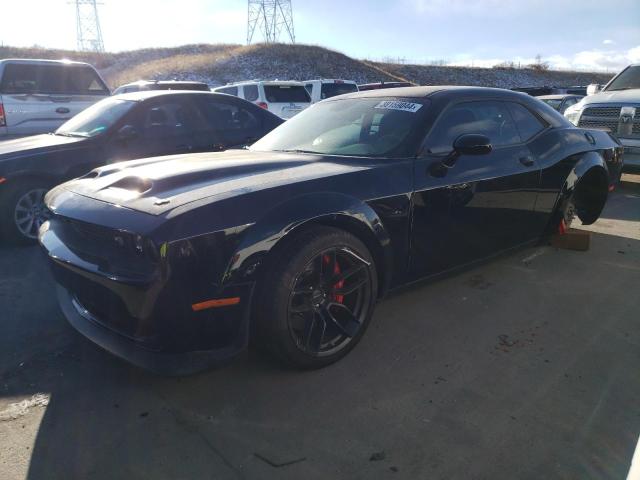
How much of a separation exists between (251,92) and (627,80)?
8.34 meters

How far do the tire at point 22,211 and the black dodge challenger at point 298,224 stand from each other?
6.88 ft

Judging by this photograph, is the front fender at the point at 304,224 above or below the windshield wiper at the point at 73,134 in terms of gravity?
below

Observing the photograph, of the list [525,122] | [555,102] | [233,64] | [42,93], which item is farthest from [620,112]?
[233,64]

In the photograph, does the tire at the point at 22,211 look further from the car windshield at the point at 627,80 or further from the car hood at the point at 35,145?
the car windshield at the point at 627,80

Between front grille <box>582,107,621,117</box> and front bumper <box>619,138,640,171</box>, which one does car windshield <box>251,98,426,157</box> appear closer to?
front bumper <box>619,138,640,171</box>

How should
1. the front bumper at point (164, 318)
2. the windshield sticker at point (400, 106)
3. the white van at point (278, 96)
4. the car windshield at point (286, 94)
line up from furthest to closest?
1. the car windshield at point (286, 94)
2. the white van at point (278, 96)
3. the windshield sticker at point (400, 106)
4. the front bumper at point (164, 318)

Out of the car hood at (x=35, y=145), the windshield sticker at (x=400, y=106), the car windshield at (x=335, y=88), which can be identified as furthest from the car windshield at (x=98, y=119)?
the car windshield at (x=335, y=88)

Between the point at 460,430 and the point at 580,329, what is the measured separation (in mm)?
1474

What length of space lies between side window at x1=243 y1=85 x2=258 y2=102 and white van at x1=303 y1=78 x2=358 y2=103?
1809 millimetres

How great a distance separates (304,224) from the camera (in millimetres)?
2520

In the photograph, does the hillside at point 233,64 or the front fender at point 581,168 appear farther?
the hillside at point 233,64

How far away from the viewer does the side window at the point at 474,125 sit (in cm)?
330

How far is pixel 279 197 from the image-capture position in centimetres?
250

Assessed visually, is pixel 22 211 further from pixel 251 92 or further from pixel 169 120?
pixel 251 92
